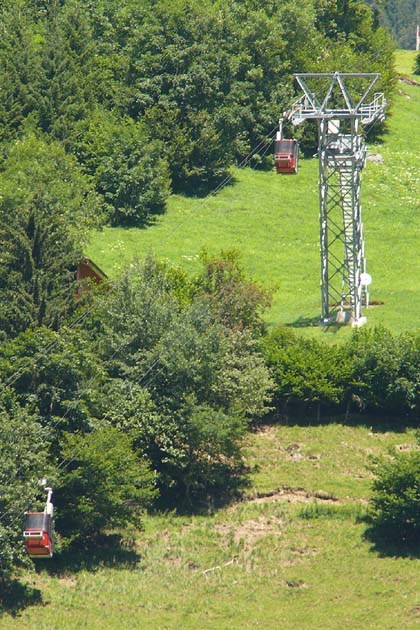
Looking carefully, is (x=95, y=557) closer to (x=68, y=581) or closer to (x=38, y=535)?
(x=68, y=581)

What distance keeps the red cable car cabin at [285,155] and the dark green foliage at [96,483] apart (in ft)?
49.3

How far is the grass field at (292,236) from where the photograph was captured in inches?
3327

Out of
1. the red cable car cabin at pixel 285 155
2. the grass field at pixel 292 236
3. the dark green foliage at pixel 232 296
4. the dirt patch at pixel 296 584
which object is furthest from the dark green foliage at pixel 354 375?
the dirt patch at pixel 296 584

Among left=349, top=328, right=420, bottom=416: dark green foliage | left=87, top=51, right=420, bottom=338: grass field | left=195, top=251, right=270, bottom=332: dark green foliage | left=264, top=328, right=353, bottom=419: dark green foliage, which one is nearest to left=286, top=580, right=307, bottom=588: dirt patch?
left=264, top=328, right=353, bottom=419: dark green foliage

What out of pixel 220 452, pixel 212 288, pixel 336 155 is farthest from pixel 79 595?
pixel 336 155

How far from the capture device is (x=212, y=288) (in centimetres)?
7800

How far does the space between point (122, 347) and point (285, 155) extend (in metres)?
10.7

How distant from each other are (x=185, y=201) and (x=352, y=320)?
23.7 m

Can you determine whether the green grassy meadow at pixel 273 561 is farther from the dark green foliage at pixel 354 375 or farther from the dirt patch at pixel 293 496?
the dark green foliage at pixel 354 375

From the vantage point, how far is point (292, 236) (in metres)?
96.4

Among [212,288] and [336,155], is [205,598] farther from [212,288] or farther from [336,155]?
[336,155]

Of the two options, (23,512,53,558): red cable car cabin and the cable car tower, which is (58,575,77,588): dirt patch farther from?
the cable car tower

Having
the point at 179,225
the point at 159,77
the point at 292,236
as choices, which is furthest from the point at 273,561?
the point at 159,77

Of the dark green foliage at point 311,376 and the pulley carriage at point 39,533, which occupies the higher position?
the dark green foliage at point 311,376
